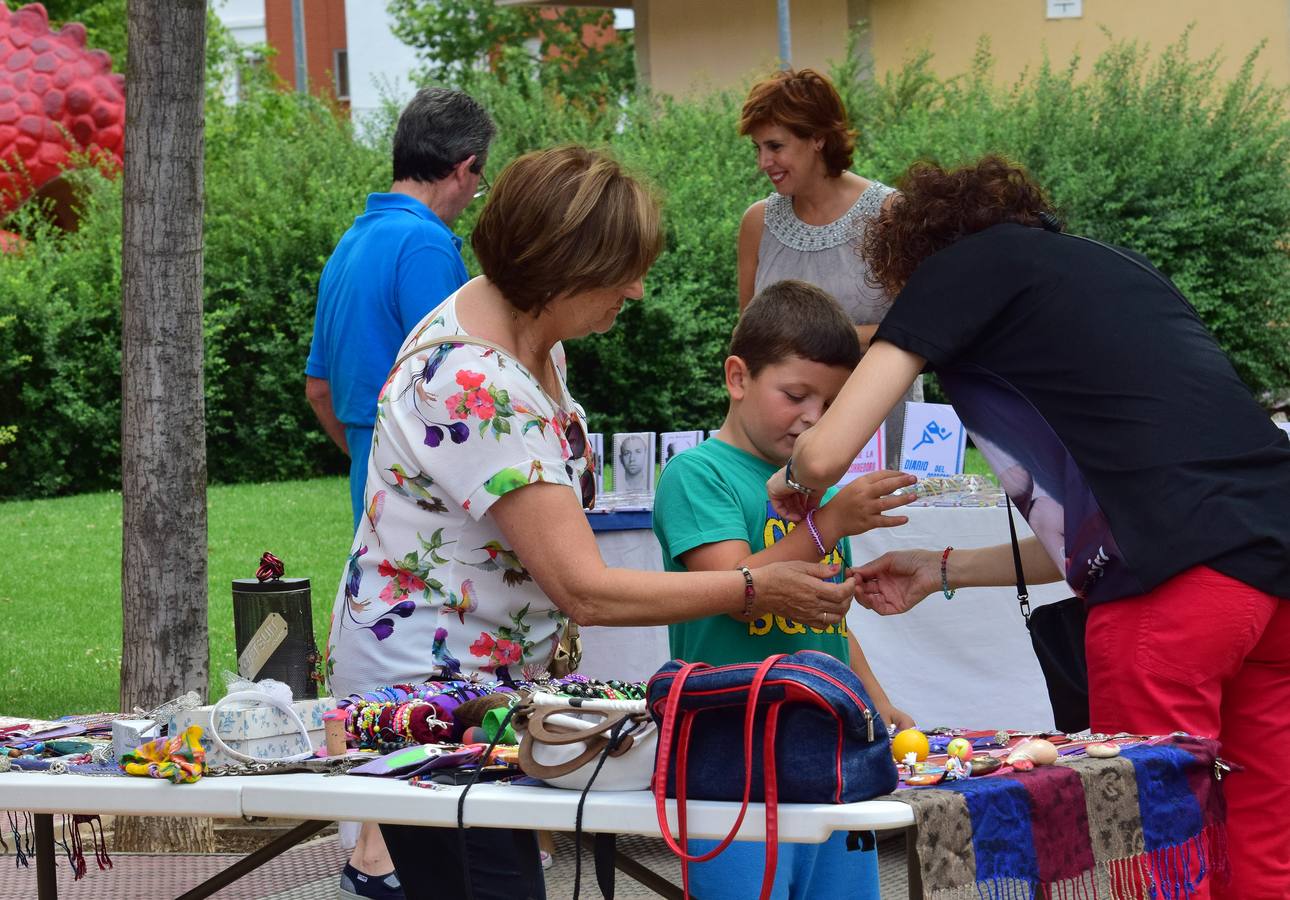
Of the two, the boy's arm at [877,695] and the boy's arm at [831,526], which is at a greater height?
the boy's arm at [831,526]

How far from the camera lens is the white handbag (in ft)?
6.54

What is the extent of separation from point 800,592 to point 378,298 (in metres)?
1.74

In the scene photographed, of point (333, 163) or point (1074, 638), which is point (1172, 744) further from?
point (333, 163)

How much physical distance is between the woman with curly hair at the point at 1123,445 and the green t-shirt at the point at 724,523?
23cm

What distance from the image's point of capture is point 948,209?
2.38 metres

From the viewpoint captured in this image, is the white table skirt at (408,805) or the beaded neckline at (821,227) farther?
the beaded neckline at (821,227)

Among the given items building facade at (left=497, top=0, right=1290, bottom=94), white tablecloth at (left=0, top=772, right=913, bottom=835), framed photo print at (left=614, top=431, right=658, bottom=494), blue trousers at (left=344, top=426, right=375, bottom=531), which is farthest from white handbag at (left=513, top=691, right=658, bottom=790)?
building facade at (left=497, top=0, right=1290, bottom=94)

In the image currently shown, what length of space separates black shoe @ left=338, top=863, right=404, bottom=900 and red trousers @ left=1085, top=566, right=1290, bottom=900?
1.73 meters

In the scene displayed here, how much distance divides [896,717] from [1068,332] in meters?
0.74

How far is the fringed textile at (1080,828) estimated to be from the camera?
191 cm

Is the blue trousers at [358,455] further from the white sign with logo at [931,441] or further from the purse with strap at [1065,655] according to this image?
the purse with strap at [1065,655]

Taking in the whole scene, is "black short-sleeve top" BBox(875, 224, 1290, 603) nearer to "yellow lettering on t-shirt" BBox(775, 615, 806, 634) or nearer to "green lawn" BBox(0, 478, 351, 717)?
"yellow lettering on t-shirt" BBox(775, 615, 806, 634)

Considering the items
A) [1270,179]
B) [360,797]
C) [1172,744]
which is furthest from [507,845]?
[1270,179]

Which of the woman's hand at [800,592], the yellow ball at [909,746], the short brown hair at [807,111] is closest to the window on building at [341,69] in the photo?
the short brown hair at [807,111]
